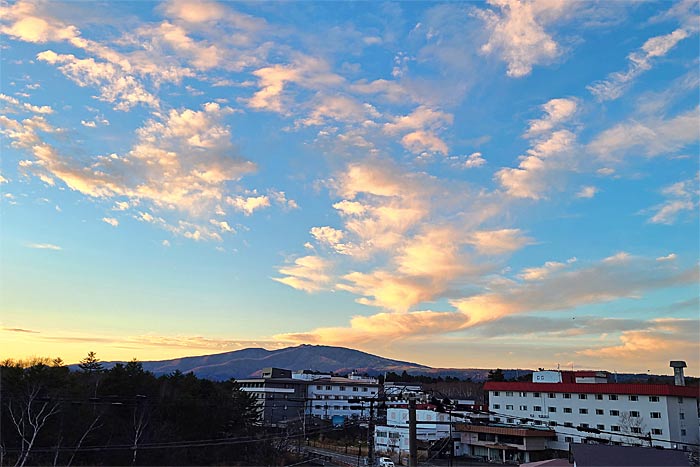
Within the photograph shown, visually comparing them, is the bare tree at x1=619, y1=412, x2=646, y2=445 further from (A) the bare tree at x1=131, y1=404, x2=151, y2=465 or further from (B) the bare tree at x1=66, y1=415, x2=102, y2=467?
(B) the bare tree at x1=66, y1=415, x2=102, y2=467

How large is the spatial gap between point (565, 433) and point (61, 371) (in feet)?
134

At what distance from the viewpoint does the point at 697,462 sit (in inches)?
1469

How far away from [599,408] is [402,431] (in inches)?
719

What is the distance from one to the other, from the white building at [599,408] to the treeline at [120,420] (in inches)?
846

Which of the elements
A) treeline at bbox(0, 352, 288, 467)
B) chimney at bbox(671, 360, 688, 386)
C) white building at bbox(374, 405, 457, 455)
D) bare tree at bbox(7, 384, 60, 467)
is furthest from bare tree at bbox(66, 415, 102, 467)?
chimney at bbox(671, 360, 688, 386)

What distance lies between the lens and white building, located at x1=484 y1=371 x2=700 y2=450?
43.4 m

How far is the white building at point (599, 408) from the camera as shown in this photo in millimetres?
43406

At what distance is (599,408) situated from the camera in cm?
4769

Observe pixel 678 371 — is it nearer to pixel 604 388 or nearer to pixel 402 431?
pixel 604 388

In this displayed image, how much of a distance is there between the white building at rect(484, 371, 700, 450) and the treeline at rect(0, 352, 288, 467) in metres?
21.5

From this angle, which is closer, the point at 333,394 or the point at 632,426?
the point at 632,426

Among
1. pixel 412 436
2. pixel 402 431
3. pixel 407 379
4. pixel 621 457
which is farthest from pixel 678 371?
pixel 407 379

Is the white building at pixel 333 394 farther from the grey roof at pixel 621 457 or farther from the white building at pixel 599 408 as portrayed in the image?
the grey roof at pixel 621 457

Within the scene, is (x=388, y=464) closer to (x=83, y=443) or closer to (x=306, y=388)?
(x=83, y=443)
